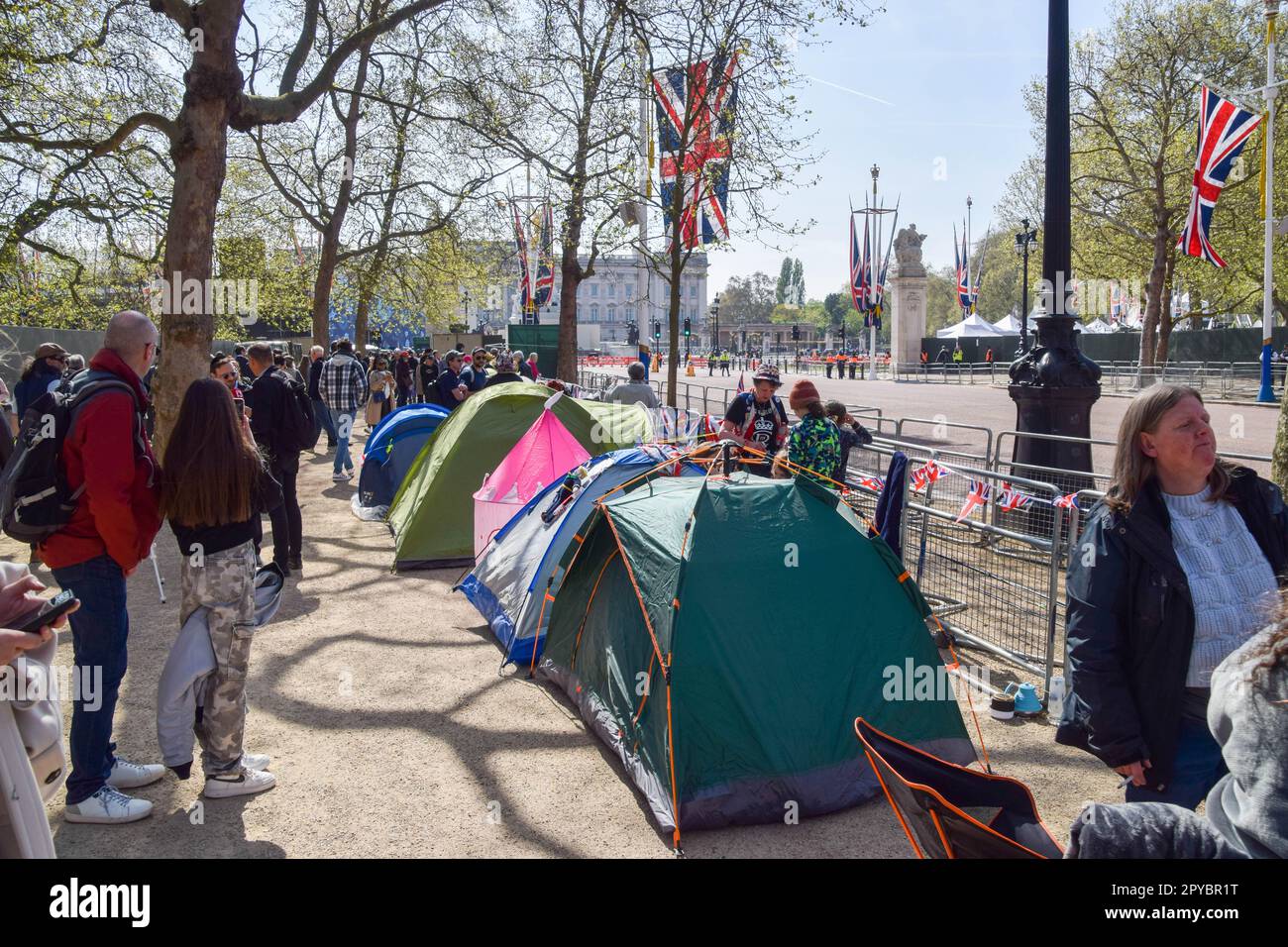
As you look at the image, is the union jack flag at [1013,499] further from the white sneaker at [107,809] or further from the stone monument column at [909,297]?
the stone monument column at [909,297]

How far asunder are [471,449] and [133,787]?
17.0ft

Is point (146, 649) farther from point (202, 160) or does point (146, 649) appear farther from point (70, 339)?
point (70, 339)

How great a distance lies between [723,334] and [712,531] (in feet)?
399

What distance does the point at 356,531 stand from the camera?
10844mm

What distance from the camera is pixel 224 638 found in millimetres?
4348

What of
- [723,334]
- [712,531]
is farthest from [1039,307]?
[723,334]

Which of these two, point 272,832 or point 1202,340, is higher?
point 1202,340

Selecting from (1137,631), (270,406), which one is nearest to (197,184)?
(270,406)

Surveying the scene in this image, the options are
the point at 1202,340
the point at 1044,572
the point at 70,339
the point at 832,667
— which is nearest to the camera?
the point at 832,667

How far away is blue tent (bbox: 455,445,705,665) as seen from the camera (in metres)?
6.36

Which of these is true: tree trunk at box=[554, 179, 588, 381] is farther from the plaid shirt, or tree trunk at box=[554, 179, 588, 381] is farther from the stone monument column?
the stone monument column

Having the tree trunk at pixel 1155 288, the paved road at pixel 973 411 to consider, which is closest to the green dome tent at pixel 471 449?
the paved road at pixel 973 411

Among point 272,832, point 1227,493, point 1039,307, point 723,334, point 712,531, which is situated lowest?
point 272,832
